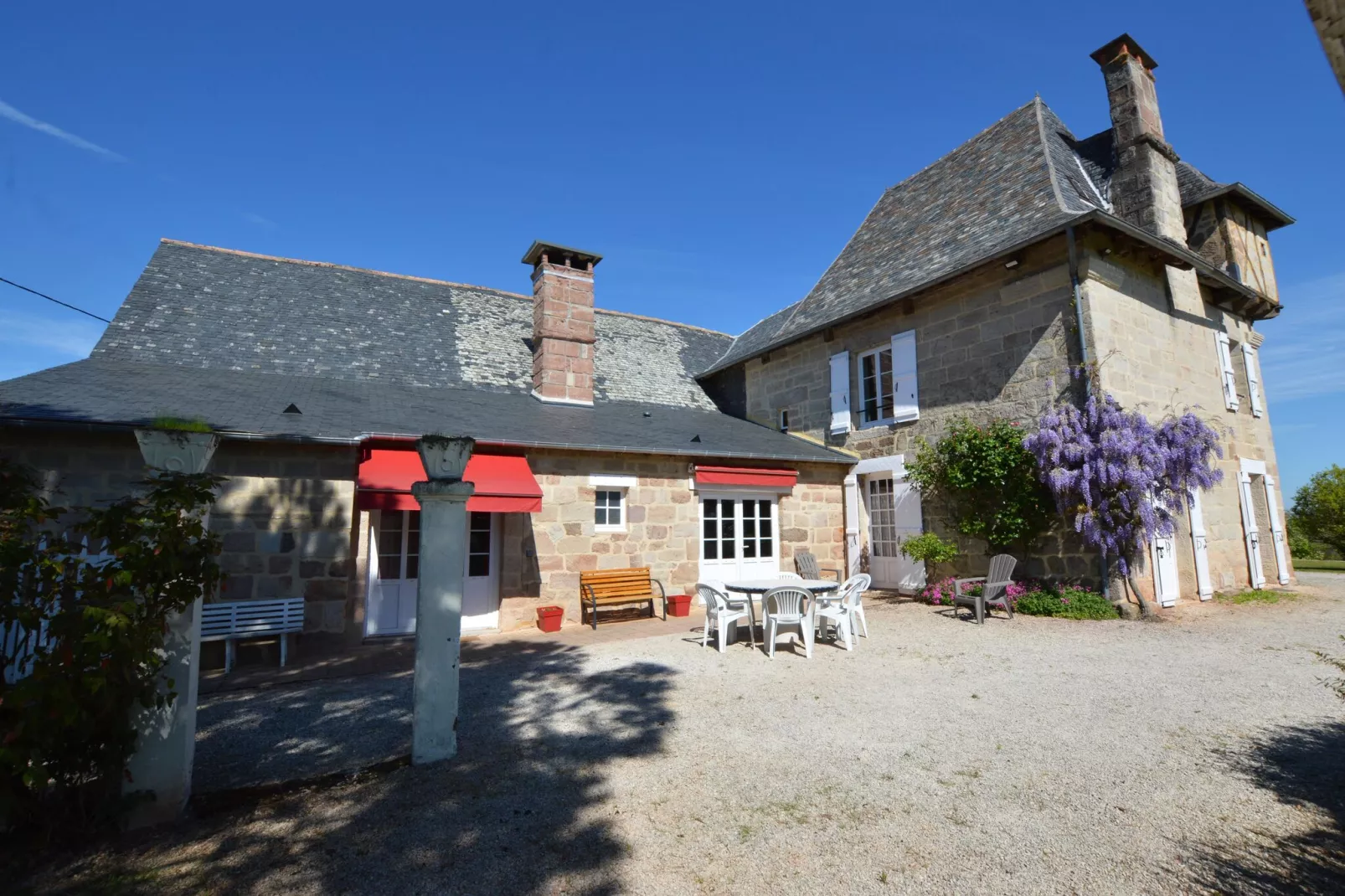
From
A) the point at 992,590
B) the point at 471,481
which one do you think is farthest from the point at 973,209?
the point at 471,481

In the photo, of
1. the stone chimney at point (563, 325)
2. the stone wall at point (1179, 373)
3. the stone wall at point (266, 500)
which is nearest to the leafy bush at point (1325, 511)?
the stone wall at point (1179, 373)

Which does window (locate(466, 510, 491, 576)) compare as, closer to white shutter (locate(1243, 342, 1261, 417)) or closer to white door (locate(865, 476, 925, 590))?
white door (locate(865, 476, 925, 590))

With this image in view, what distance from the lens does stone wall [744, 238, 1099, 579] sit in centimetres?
935

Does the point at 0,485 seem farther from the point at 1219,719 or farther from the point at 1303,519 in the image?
the point at 1303,519

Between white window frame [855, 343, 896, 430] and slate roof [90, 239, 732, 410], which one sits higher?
slate roof [90, 239, 732, 410]

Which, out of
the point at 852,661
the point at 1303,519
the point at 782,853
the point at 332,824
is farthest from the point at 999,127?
the point at 1303,519

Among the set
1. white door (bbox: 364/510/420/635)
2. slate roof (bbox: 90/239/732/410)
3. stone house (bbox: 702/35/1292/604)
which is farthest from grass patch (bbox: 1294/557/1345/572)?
white door (bbox: 364/510/420/635)

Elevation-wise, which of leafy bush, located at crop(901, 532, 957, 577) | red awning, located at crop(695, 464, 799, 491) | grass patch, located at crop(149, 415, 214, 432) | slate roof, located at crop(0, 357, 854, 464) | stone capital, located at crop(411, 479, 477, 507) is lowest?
leafy bush, located at crop(901, 532, 957, 577)

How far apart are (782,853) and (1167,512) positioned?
8.88m

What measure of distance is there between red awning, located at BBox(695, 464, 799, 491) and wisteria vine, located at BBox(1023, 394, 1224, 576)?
3.84 metres

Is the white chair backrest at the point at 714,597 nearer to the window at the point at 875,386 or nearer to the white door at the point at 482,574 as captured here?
the white door at the point at 482,574

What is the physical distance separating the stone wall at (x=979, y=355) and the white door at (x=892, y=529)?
0.83 feet

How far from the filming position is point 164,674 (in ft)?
10.5

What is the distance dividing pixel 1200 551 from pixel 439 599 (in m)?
11.3
